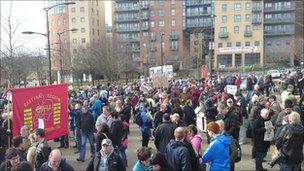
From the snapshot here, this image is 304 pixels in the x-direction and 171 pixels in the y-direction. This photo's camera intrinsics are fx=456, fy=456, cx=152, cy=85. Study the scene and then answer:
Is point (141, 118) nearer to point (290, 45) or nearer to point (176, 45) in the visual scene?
point (290, 45)

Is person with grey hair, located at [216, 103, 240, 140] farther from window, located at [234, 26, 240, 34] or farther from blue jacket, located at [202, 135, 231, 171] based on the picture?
window, located at [234, 26, 240, 34]

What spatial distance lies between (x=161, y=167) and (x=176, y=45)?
9485 cm

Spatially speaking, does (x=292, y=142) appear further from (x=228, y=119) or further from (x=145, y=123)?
(x=145, y=123)

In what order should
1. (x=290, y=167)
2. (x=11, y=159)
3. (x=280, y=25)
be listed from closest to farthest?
1. (x=11, y=159)
2. (x=290, y=167)
3. (x=280, y=25)

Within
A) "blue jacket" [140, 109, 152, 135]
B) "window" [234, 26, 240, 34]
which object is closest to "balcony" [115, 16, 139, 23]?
"window" [234, 26, 240, 34]


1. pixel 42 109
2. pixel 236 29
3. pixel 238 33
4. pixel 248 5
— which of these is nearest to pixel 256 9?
pixel 248 5

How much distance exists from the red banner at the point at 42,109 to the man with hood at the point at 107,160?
3.75 metres

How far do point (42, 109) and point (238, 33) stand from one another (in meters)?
85.6

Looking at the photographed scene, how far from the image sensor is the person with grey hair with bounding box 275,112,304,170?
9281 mm

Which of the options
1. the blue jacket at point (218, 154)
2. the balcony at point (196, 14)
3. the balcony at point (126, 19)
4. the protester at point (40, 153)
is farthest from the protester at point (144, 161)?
the balcony at point (126, 19)

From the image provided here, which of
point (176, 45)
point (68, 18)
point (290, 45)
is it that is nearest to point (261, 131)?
point (290, 45)

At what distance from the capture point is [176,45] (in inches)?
3974

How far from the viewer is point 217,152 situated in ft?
26.3

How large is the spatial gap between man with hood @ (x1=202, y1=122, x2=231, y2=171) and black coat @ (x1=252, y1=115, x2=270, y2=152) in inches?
127
